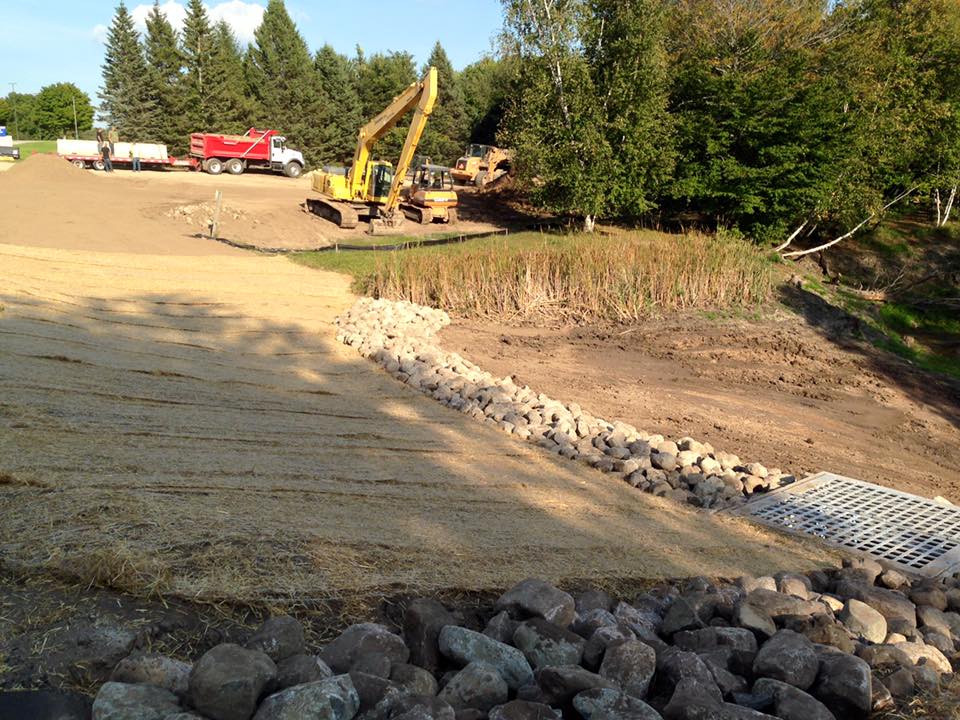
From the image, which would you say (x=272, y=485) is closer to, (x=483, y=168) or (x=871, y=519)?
(x=871, y=519)

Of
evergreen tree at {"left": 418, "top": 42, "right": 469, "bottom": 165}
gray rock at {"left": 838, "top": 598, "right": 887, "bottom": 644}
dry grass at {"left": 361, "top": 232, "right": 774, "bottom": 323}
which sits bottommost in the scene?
gray rock at {"left": 838, "top": 598, "right": 887, "bottom": 644}

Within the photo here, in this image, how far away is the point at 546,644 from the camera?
10.0ft

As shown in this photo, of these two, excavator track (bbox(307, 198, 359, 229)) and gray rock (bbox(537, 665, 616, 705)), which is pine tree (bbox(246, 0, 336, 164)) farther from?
gray rock (bbox(537, 665, 616, 705))

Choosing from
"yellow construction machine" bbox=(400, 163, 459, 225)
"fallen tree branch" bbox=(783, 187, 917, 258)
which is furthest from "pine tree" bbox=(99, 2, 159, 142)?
"fallen tree branch" bbox=(783, 187, 917, 258)

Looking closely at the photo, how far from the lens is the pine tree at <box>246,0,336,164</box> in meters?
48.9

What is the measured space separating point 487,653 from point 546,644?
26 centimetres

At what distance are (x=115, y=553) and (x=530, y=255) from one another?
1058 cm

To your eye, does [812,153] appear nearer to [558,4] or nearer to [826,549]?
[558,4]

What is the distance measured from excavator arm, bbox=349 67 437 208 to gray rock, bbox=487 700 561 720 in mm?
18177

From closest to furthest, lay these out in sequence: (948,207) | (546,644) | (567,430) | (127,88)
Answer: (546,644) → (567,430) → (948,207) → (127,88)

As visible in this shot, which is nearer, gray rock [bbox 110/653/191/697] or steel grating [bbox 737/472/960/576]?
gray rock [bbox 110/653/191/697]

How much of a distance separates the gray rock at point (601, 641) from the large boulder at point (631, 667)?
2.1 inches

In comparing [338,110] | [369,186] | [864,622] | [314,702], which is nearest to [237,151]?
[338,110]

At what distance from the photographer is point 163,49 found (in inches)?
1853
